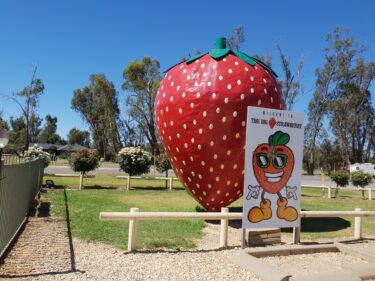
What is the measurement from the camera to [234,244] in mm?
6906

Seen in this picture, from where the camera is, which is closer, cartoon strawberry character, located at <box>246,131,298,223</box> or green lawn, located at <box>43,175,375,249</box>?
cartoon strawberry character, located at <box>246,131,298,223</box>

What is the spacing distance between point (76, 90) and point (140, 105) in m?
19.8

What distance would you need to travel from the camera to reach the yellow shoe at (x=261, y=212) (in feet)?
20.5

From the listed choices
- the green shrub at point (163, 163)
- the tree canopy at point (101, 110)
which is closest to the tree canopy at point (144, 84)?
the tree canopy at point (101, 110)

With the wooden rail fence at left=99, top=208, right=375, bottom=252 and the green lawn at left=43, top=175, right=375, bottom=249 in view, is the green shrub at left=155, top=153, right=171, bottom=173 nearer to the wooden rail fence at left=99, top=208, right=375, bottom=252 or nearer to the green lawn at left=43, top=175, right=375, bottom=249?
the green lawn at left=43, top=175, right=375, bottom=249

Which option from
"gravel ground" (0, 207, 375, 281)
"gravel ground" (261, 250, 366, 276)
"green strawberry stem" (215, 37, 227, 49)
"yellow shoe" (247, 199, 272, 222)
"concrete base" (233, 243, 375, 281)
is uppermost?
"green strawberry stem" (215, 37, 227, 49)

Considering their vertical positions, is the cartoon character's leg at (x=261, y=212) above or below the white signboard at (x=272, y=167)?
below

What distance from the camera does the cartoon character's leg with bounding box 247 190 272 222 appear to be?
20.6 feet

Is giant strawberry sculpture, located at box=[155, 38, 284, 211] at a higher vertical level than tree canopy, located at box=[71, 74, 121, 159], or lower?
lower

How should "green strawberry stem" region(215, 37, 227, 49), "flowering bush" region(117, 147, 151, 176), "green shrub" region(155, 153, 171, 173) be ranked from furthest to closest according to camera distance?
"green shrub" region(155, 153, 171, 173), "flowering bush" region(117, 147, 151, 176), "green strawberry stem" region(215, 37, 227, 49)

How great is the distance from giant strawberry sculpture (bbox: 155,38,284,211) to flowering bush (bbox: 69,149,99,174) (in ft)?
32.3

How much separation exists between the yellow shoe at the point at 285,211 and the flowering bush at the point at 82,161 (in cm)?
1241

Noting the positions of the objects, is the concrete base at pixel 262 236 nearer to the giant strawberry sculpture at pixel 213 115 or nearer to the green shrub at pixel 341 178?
the giant strawberry sculpture at pixel 213 115

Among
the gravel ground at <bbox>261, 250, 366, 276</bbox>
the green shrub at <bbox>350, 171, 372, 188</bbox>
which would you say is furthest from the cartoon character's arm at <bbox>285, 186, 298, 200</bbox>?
the green shrub at <bbox>350, 171, 372, 188</bbox>
